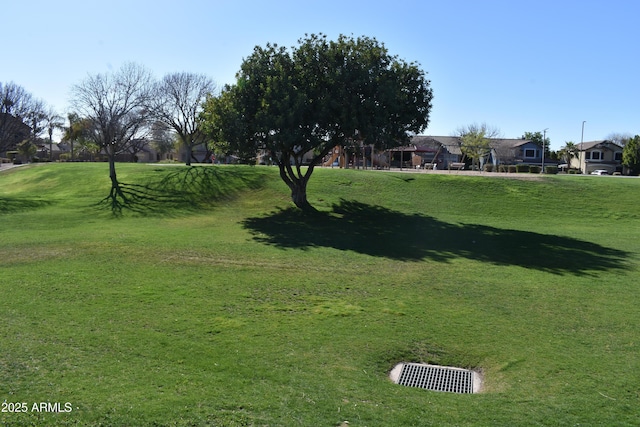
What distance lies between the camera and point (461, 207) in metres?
28.1

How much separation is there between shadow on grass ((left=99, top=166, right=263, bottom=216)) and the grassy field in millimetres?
3992

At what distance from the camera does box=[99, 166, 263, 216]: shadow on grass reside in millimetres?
27666

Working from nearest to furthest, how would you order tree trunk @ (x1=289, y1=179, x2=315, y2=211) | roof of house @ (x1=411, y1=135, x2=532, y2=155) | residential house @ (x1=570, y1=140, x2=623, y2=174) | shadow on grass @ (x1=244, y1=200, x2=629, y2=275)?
shadow on grass @ (x1=244, y1=200, x2=629, y2=275) → tree trunk @ (x1=289, y1=179, x2=315, y2=211) → residential house @ (x1=570, y1=140, x2=623, y2=174) → roof of house @ (x1=411, y1=135, x2=532, y2=155)

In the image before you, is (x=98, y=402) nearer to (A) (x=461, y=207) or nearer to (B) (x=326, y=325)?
(B) (x=326, y=325)

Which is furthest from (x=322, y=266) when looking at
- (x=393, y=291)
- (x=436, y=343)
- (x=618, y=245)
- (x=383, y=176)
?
(x=383, y=176)

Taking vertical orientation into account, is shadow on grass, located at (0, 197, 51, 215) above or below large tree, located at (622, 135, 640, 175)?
below

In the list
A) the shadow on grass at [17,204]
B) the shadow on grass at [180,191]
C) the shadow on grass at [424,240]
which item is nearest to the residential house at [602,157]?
the shadow on grass at [180,191]

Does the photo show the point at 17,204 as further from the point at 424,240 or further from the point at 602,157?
the point at 602,157

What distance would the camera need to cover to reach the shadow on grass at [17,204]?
26.0m

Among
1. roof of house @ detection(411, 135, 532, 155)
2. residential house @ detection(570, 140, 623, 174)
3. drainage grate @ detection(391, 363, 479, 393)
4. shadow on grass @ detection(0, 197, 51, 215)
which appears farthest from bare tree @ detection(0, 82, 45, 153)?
residential house @ detection(570, 140, 623, 174)

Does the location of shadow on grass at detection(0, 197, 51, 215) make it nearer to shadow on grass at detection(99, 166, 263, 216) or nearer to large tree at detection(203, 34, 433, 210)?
shadow on grass at detection(99, 166, 263, 216)

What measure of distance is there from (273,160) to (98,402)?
68.7 feet

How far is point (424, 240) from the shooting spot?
19.8 m

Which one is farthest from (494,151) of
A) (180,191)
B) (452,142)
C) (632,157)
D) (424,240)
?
(424,240)
